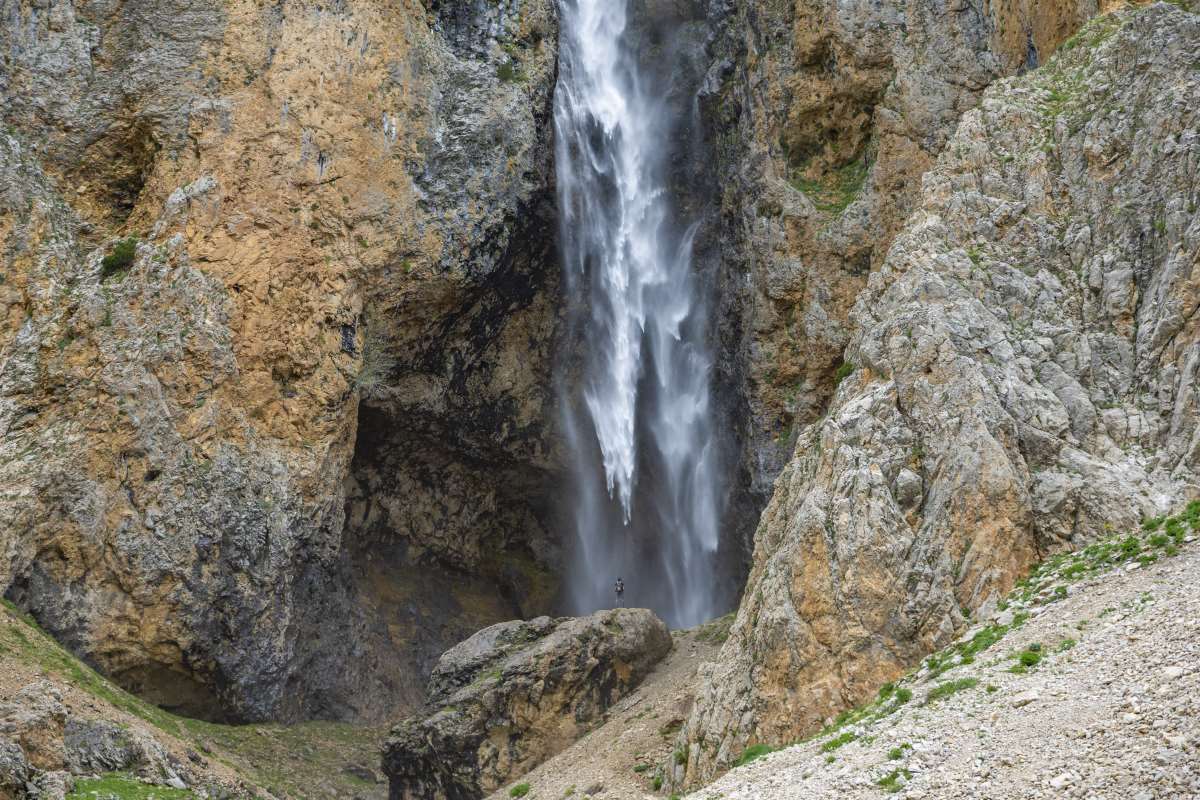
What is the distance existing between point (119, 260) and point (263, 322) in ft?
16.7

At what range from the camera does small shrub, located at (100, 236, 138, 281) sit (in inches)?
1375

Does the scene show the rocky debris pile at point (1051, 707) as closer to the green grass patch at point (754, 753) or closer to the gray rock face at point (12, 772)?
the green grass patch at point (754, 753)

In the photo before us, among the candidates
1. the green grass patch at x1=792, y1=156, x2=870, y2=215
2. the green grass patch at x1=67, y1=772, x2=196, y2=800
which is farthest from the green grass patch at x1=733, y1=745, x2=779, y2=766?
the green grass patch at x1=792, y1=156, x2=870, y2=215

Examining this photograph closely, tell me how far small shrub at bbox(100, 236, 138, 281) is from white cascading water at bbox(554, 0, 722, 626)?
17.6 metres

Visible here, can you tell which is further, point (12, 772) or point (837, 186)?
A: point (837, 186)

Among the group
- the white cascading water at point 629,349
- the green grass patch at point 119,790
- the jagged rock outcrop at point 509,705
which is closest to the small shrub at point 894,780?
the green grass patch at point 119,790

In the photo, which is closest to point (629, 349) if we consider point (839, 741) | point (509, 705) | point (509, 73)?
point (509, 73)

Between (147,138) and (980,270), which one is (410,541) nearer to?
(147,138)

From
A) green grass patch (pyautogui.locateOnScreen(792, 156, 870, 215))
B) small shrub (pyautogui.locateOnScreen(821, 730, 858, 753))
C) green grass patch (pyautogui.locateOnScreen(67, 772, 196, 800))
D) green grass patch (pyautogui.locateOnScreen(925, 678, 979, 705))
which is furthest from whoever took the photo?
green grass patch (pyautogui.locateOnScreen(792, 156, 870, 215))

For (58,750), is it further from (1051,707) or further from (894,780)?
(1051,707)

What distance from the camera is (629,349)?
152 ft

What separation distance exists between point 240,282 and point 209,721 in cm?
1499

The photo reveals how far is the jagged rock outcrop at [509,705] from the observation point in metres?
30.8

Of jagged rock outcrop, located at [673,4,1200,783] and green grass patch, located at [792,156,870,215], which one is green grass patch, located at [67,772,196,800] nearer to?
jagged rock outcrop, located at [673,4,1200,783]
